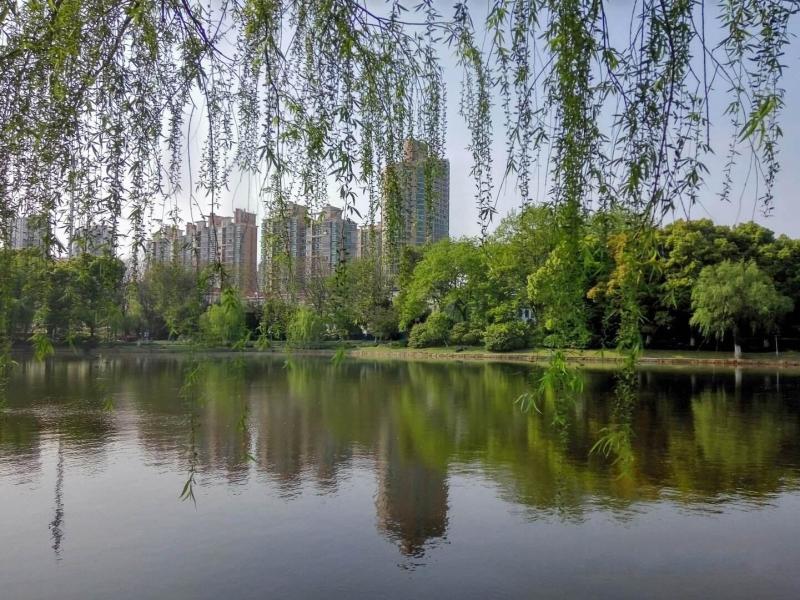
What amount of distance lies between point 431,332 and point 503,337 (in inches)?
249

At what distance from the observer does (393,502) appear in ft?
34.4

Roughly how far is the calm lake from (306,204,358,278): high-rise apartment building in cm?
58

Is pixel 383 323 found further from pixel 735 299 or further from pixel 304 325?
pixel 304 325

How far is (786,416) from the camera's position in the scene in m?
17.8

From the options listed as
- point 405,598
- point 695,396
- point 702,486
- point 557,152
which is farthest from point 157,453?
point 695,396

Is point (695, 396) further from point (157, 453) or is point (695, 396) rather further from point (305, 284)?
point (305, 284)

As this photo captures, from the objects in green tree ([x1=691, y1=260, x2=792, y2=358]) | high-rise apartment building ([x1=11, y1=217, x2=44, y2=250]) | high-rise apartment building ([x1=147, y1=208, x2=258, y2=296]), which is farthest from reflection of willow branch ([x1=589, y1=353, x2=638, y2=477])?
green tree ([x1=691, y1=260, x2=792, y2=358])

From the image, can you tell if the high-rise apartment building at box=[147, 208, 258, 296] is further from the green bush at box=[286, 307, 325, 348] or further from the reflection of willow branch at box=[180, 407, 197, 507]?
the reflection of willow branch at box=[180, 407, 197, 507]

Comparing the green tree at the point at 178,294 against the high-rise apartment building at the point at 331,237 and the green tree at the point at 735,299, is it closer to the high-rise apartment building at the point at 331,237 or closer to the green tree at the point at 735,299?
the high-rise apartment building at the point at 331,237

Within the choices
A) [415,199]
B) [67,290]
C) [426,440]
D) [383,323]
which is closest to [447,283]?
[383,323]

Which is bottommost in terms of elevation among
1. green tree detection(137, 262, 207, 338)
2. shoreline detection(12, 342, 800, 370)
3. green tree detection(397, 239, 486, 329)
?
shoreline detection(12, 342, 800, 370)

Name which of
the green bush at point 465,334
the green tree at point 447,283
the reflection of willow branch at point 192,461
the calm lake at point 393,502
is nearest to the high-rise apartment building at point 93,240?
the calm lake at point 393,502

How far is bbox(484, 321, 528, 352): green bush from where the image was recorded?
4475cm

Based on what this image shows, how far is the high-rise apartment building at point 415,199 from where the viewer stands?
3205 millimetres
